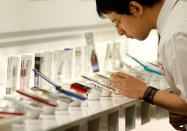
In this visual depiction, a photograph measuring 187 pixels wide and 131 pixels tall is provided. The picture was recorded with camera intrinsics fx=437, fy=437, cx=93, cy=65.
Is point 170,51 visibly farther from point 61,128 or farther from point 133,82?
point 61,128

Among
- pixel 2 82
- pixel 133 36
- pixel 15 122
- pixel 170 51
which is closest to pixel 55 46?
pixel 2 82

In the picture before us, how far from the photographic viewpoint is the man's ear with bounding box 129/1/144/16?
1619 millimetres

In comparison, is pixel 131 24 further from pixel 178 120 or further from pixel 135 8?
pixel 178 120

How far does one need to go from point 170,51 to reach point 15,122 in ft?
1.90

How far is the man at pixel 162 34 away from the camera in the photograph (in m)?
1.48

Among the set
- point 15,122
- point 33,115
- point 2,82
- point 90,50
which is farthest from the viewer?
point 90,50

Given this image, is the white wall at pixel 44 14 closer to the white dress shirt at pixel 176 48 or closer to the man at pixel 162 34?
the man at pixel 162 34

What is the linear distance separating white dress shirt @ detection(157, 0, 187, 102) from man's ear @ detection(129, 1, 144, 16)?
11 centimetres

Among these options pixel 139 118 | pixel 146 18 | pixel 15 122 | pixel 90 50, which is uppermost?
pixel 146 18

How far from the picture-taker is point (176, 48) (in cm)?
146

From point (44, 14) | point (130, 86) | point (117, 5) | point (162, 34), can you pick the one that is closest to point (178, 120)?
point (130, 86)

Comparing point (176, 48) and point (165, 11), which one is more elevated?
point (165, 11)

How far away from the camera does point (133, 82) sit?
1757mm

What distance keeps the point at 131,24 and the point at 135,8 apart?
84mm
